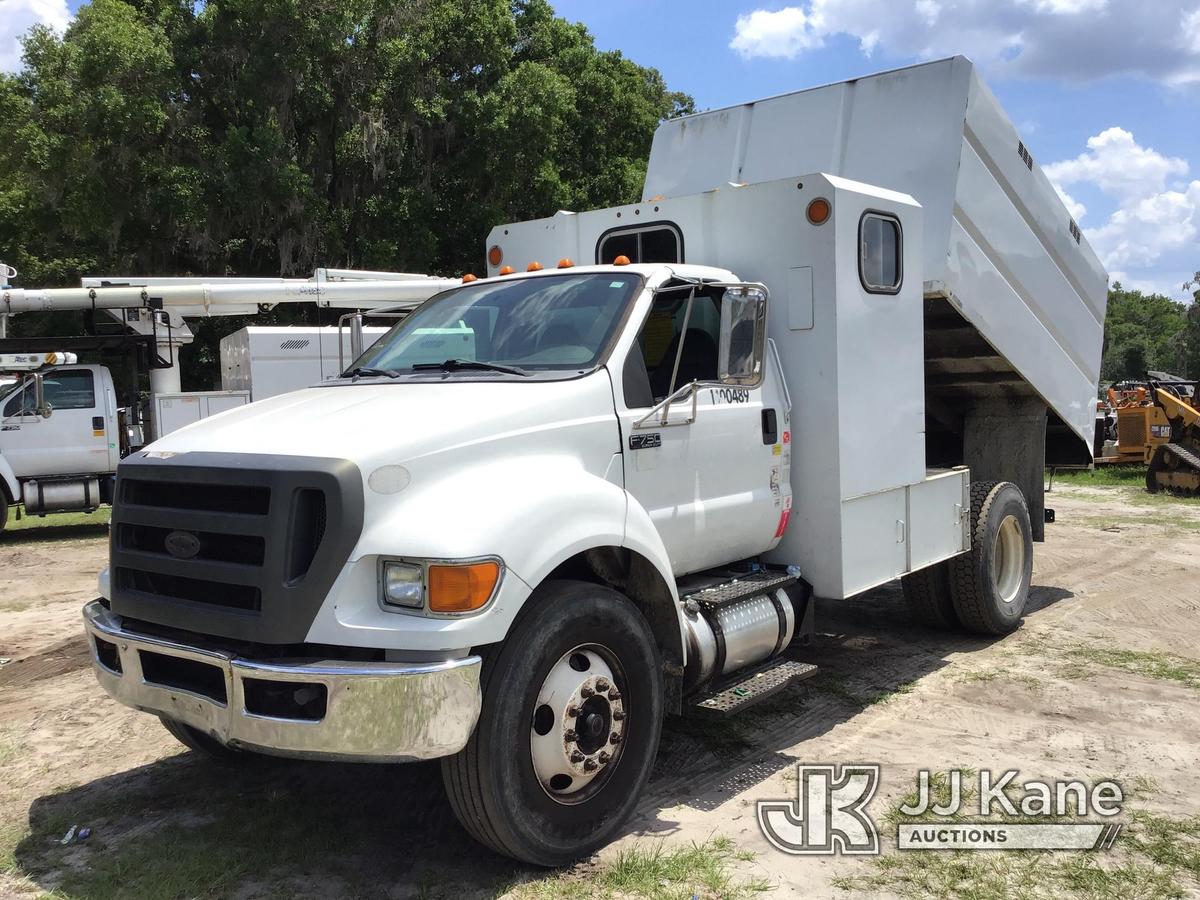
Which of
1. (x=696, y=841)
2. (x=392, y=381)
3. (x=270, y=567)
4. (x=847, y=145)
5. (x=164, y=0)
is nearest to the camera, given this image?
(x=270, y=567)

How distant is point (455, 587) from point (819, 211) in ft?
10.0

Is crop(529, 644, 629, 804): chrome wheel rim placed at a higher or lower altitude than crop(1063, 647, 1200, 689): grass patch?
higher

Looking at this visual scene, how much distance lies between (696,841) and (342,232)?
60.9 feet

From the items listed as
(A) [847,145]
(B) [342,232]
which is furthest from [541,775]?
(B) [342,232]

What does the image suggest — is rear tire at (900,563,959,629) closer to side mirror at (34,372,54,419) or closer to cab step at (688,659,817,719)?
cab step at (688,659,817,719)

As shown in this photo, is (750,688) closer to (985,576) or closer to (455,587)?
(455,587)

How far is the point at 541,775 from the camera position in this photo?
378cm

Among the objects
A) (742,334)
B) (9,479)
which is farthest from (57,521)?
(742,334)

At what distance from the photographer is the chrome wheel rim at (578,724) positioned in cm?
378

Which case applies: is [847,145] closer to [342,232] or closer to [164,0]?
[342,232]

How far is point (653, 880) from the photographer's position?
374 centimetres

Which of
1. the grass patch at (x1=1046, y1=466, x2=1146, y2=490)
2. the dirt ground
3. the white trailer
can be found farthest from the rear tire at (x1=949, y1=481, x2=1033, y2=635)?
the grass patch at (x1=1046, y1=466, x2=1146, y2=490)

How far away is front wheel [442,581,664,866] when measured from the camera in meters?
3.56

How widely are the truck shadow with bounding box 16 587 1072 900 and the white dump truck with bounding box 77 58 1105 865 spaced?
0.98 ft
